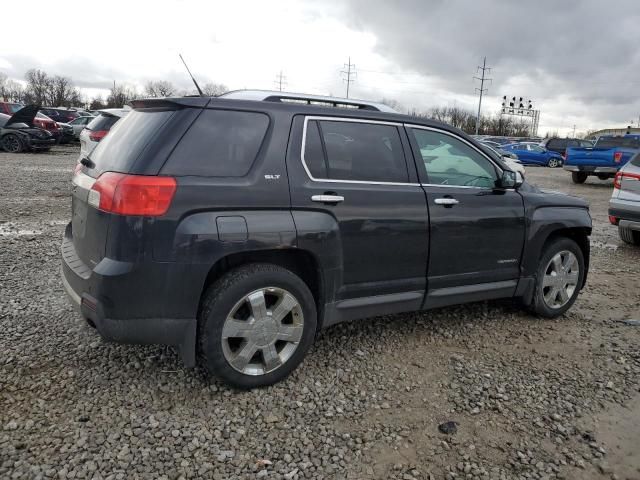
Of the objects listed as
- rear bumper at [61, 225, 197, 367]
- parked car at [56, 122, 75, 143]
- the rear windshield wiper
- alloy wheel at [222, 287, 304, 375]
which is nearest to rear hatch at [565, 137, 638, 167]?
alloy wheel at [222, 287, 304, 375]

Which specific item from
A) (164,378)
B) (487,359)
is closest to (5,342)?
(164,378)

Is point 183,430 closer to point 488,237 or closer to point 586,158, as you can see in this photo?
point 488,237

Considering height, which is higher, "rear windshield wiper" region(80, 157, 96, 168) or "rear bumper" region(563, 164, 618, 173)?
"rear bumper" region(563, 164, 618, 173)

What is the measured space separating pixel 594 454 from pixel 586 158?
17.4 meters

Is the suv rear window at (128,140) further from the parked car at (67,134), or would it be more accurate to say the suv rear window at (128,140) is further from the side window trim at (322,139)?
the parked car at (67,134)

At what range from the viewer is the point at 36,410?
9.34 feet

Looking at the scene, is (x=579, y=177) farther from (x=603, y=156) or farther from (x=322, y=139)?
(x=322, y=139)

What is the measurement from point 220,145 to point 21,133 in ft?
60.2

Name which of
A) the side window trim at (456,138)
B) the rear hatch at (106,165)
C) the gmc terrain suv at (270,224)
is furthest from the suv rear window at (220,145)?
the side window trim at (456,138)

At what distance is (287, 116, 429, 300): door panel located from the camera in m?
3.21

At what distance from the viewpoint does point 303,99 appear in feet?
11.4

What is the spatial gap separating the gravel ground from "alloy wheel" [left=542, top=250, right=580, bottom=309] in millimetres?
301

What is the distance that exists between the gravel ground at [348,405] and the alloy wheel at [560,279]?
0.99ft

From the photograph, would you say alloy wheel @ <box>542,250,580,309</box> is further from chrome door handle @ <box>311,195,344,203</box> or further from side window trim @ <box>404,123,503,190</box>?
chrome door handle @ <box>311,195,344,203</box>
